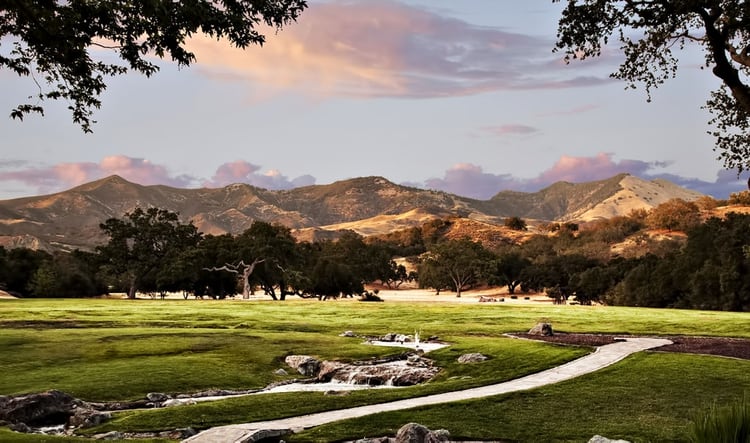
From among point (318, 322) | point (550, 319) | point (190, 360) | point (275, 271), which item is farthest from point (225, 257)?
point (190, 360)

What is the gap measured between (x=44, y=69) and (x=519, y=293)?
136 metres

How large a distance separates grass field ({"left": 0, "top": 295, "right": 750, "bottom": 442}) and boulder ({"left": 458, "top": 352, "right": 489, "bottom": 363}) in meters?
0.75

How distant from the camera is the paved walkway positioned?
1667 cm

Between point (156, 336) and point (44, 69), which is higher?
point (44, 69)

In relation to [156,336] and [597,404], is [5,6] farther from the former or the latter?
[156,336]

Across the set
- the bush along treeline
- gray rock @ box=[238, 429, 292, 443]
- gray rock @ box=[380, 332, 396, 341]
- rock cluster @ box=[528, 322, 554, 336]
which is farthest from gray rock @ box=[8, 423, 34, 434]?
the bush along treeline

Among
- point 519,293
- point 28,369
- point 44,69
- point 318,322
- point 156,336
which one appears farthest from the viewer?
point 519,293

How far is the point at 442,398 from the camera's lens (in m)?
23.4

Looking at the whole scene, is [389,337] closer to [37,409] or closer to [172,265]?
[37,409]

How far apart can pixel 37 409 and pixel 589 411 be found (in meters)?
19.1

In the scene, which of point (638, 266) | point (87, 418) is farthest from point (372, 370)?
point (638, 266)

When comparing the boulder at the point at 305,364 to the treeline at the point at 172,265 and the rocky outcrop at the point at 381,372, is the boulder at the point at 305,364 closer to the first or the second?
the rocky outcrop at the point at 381,372

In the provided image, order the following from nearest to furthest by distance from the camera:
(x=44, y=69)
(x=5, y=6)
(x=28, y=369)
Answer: (x=5, y=6) < (x=44, y=69) < (x=28, y=369)

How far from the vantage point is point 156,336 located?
1719 inches
